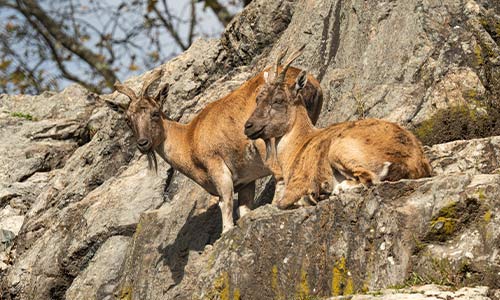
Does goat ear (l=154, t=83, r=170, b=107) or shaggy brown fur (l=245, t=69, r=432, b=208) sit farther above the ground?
goat ear (l=154, t=83, r=170, b=107)

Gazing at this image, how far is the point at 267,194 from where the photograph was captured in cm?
1380

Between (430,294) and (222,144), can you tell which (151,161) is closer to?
(222,144)

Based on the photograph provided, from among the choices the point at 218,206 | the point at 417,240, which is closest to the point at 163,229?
the point at 218,206

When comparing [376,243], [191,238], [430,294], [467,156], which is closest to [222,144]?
[191,238]

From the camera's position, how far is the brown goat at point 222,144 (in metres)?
13.1

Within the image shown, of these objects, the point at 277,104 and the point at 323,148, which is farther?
the point at 277,104

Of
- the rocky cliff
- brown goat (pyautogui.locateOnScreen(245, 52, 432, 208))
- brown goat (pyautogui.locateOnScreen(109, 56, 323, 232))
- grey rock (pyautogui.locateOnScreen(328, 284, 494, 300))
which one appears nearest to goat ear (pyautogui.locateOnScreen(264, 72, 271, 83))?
brown goat (pyautogui.locateOnScreen(245, 52, 432, 208))

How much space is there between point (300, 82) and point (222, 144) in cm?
135

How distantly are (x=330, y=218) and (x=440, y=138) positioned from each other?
323cm

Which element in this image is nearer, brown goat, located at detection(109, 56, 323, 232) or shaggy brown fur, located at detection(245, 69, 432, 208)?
shaggy brown fur, located at detection(245, 69, 432, 208)

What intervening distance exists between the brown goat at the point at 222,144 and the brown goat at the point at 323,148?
1.41 feet

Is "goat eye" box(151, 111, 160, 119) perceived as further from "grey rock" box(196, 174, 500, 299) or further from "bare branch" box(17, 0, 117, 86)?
"bare branch" box(17, 0, 117, 86)

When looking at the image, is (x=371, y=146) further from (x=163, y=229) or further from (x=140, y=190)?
(x=140, y=190)

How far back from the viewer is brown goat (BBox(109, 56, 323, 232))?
43.1ft
